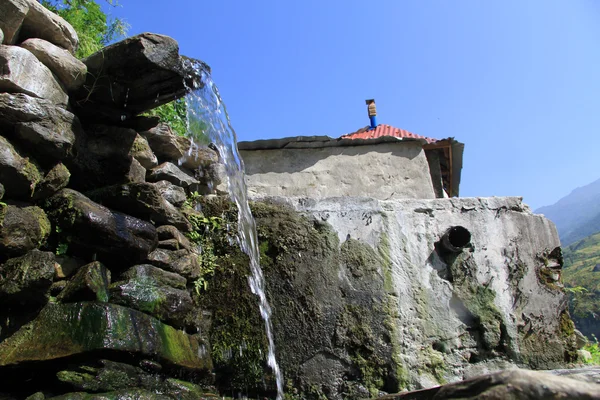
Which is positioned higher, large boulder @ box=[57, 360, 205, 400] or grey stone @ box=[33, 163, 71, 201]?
grey stone @ box=[33, 163, 71, 201]

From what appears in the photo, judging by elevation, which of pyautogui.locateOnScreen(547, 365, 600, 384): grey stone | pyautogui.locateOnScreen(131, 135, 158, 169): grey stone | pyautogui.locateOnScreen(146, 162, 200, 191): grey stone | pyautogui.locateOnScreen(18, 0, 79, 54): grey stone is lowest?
pyautogui.locateOnScreen(547, 365, 600, 384): grey stone

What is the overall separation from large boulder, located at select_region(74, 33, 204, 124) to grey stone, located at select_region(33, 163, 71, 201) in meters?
0.69

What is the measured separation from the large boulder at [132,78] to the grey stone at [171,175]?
27.0 inches

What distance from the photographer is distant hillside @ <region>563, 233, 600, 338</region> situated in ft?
136

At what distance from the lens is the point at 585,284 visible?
150 ft

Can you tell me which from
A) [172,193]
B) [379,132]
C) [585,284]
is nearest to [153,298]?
[172,193]

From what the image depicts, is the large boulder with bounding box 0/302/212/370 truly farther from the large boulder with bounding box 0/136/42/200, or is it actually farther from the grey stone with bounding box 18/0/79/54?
the grey stone with bounding box 18/0/79/54

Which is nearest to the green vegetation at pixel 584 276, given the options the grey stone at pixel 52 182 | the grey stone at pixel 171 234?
the grey stone at pixel 171 234

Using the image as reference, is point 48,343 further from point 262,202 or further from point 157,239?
point 262,202

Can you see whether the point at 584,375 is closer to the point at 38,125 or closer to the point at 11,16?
the point at 38,125

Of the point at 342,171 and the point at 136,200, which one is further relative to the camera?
the point at 342,171

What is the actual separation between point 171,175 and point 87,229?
1482 millimetres

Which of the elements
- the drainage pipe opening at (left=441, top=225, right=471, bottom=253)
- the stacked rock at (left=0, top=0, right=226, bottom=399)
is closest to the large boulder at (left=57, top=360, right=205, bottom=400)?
the stacked rock at (left=0, top=0, right=226, bottom=399)

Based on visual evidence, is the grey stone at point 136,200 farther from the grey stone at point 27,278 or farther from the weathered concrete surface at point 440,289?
the weathered concrete surface at point 440,289
